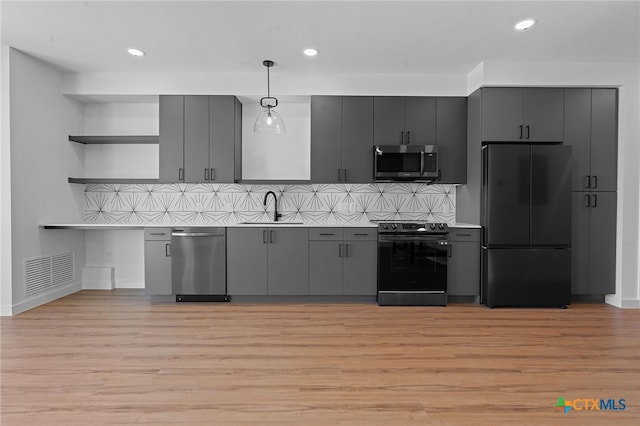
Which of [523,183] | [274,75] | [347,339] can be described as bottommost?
[347,339]

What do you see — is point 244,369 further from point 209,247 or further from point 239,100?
point 239,100

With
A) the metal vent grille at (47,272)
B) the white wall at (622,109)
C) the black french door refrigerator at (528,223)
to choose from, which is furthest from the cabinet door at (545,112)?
the metal vent grille at (47,272)

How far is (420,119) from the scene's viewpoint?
14.3 ft

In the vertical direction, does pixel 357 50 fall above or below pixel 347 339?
above

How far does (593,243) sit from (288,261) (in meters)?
3.41

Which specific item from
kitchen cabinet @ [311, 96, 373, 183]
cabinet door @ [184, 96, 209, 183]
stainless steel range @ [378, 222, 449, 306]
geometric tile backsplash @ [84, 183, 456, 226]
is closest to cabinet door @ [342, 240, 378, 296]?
stainless steel range @ [378, 222, 449, 306]

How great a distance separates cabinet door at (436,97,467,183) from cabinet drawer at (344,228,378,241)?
109 centimetres

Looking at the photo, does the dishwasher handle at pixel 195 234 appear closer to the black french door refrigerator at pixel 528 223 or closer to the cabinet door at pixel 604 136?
the black french door refrigerator at pixel 528 223

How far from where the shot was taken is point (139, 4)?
2793 millimetres

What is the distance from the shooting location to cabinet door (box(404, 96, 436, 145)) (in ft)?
14.3

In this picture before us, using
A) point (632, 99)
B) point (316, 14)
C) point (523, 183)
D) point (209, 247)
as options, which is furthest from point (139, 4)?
point (632, 99)

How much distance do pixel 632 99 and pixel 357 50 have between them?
311 cm

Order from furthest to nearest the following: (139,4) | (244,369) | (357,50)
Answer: (357,50) < (139,4) < (244,369)

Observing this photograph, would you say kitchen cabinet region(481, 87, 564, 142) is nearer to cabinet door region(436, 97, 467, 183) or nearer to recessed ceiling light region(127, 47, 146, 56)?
cabinet door region(436, 97, 467, 183)
